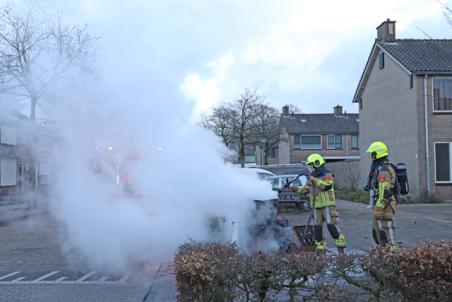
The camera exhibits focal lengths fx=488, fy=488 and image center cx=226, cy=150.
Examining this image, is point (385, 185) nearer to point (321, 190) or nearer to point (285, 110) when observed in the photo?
point (321, 190)

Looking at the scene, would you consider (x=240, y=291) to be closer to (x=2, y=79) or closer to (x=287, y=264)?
(x=287, y=264)

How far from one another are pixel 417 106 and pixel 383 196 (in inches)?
702

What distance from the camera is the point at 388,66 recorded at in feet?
87.6

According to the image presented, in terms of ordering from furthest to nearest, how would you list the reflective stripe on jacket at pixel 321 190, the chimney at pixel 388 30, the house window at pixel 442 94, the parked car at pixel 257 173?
the chimney at pixel 388 30 → the house window at pixel 442 94 → the parked car at pixel 257 173 → the reflective stripe on jacket at pixel 321 190

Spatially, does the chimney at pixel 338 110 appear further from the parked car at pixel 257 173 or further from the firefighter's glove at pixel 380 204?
the firefighter's glove at pixel 380 204

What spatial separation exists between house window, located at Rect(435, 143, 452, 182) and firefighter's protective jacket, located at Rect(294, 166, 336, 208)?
55.2ft

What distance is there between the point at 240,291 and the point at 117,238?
433cm

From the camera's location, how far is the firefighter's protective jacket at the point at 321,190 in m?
8.28

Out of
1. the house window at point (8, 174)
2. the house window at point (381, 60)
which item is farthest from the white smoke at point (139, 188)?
the house window at point (381, 60)

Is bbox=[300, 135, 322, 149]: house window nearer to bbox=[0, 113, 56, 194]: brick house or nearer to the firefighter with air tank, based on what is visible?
bbox=[0, 113, 56, 194]: brick house

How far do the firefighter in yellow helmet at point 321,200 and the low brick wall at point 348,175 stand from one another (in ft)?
74.2

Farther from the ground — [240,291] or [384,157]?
[384,157]

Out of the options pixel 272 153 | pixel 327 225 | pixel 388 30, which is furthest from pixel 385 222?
pixel 272 153

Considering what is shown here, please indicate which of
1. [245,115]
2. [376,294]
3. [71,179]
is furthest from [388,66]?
[376,294]
